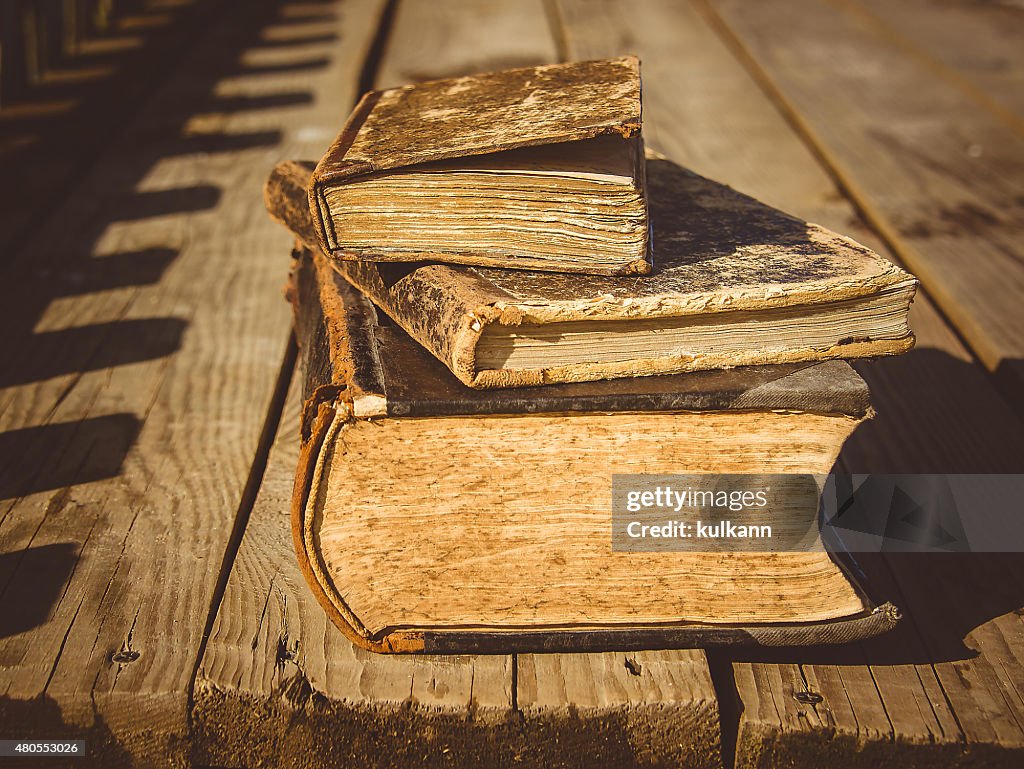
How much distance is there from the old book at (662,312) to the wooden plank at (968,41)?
6.91ft

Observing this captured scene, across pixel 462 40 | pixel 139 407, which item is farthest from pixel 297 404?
pixel 462 40

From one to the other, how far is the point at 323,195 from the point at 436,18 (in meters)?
2.99

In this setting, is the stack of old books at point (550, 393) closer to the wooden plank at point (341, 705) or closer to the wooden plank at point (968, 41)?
the wooden plank at point (341, 705)

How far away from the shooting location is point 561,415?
1.12m

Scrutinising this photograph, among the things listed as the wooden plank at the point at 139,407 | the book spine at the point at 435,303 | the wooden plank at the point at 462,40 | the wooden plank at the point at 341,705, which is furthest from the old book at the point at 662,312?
the wooden plank at the point at 462,40

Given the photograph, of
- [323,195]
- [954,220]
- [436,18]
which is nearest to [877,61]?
[954,220]

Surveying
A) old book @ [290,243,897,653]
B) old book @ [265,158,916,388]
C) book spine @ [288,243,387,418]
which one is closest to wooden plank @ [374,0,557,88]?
book spine @ [288,243,387,418]

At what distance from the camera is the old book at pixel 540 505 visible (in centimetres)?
112

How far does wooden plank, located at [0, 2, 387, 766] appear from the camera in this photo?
1.16 meters

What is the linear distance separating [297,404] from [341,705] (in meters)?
0.75

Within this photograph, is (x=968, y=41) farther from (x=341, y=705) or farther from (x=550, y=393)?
(x=341, y=705)

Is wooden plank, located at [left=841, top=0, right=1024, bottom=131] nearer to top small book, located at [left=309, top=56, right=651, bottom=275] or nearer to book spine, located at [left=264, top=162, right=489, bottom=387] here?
top small book, located at [left=309, top=56, right=651, bottom=275]

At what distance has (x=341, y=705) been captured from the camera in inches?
44.2

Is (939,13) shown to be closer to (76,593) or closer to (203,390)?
(203,390)
